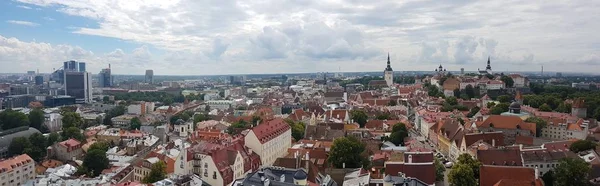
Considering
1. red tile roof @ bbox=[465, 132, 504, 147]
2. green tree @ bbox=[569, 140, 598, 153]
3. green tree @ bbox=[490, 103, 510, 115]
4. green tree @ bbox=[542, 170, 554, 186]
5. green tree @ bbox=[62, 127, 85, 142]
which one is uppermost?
green tree @ bbox=[490, 103, 510, 115]

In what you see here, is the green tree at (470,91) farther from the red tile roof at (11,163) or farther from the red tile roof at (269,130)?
the red tile roof at (11,163)

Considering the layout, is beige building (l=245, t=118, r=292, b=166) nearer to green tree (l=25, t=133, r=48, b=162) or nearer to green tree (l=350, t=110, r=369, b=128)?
green tree (l=350, t=110, r=369, b=128)

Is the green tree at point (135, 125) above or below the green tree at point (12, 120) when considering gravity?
below

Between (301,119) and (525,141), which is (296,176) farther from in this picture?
(301,119)

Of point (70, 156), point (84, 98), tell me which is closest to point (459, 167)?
point (70, 156)

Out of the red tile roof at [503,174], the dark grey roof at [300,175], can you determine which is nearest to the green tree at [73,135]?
the dark grey roof at [300,175]

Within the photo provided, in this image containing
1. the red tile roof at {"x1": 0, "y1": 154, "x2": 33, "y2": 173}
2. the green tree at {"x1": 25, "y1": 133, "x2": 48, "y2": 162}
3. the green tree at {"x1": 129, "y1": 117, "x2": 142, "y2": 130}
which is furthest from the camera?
the green tree at {"x1": 129, "y1": 117, "x2": 142, "y2": 130}

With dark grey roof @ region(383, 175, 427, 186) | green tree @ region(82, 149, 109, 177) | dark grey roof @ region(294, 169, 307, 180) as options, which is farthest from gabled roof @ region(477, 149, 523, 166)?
green tree @ region(82, 149, 109, 177)
